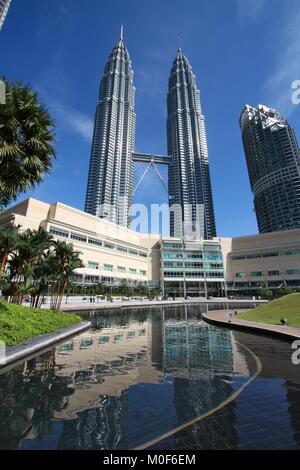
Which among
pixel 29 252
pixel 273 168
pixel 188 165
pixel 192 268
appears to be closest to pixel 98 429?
pixel 29 252

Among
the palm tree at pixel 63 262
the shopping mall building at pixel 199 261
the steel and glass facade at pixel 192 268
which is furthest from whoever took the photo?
the steel and glass facade at pixel 192 268

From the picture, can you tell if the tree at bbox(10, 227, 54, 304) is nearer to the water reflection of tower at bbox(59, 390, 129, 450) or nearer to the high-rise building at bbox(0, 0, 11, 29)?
the water reflection of tower at bbox(59, 390, 129, 450)

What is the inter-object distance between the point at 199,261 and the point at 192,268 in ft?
14.5

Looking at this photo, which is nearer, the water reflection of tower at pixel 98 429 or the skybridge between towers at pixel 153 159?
the water reflection of tower at pixel 98 429

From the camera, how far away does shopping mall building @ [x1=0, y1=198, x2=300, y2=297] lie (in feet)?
288

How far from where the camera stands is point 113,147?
541 feet

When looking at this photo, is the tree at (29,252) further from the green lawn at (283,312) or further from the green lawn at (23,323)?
the green lawn at (283,312)

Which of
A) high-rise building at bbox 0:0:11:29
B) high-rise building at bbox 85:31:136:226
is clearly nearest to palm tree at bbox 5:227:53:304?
high-rise building at bbox 0:0:11:29

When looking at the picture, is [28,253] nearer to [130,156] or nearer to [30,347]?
[30,347]

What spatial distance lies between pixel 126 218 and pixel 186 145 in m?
72.9

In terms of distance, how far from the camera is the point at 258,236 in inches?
4136

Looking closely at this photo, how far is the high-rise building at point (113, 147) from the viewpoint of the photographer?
15575 cm

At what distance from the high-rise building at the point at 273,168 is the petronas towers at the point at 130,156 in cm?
3126

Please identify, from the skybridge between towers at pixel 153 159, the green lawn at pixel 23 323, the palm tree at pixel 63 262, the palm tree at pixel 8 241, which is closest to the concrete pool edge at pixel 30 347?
the green lawn at pixel 23 323
